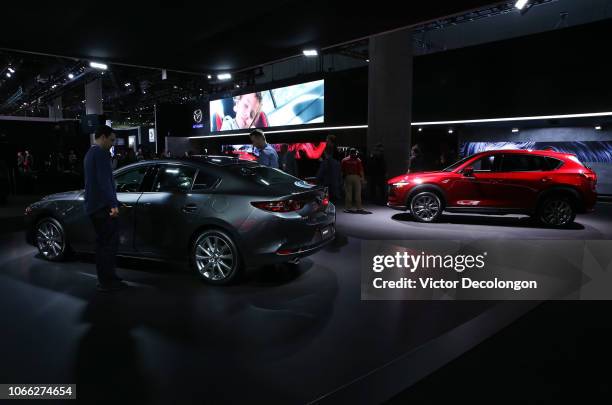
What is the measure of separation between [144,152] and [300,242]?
14813mm

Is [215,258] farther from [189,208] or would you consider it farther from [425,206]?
[425,206]

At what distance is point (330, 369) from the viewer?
3064 mm

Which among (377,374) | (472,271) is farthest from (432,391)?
(472,271)

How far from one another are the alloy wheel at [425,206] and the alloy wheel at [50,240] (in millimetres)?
6893

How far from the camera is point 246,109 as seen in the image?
23.3 meters

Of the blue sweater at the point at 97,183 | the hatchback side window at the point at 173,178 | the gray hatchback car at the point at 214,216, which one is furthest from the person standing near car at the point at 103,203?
the hatchback side window at the point at 173,178

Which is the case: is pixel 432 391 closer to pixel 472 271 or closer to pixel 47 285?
pixel 472 271

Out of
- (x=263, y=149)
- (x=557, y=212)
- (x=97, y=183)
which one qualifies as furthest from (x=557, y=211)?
(x=97, y=183)

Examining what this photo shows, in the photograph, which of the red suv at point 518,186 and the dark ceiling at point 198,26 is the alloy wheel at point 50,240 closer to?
the dark ceiling at point 198,26

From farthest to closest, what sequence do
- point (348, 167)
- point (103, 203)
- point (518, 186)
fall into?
point (348, 167) < point (518, 186) < point (103, 203)

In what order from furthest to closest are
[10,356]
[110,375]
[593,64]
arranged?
[593,64] < [10,356] < [110,375]

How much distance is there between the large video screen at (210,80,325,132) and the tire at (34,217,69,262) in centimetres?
1437

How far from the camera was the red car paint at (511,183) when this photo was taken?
8609mm

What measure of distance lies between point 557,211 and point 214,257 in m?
7.35
